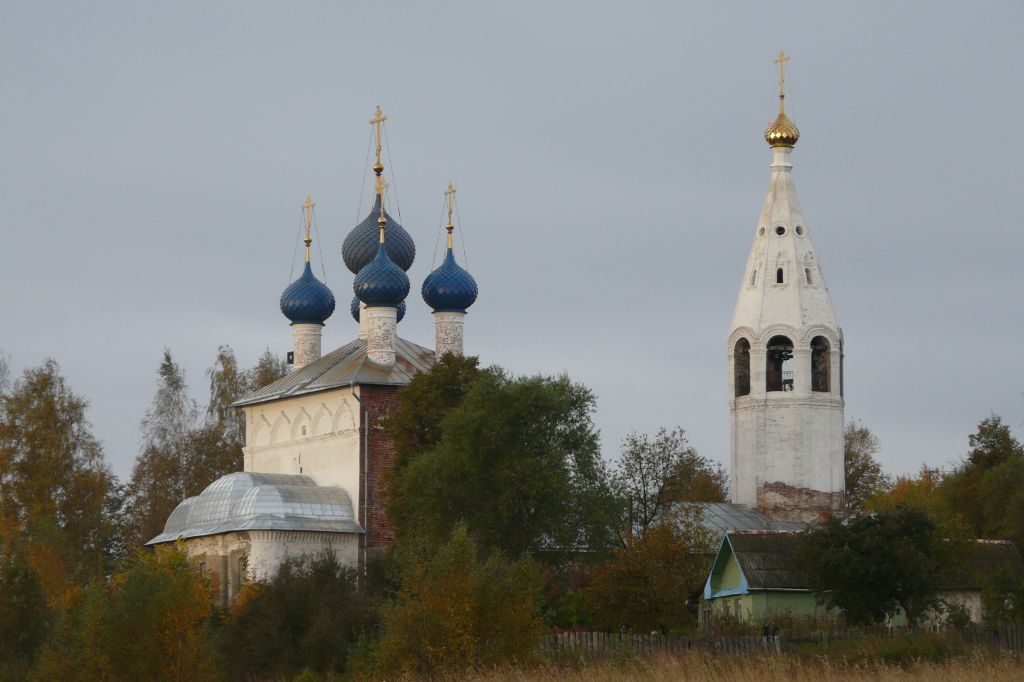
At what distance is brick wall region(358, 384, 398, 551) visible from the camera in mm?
33719

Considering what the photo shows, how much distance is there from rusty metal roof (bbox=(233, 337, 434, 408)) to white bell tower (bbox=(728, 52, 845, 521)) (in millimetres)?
5658

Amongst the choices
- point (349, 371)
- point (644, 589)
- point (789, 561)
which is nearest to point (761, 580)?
point (789, 561)

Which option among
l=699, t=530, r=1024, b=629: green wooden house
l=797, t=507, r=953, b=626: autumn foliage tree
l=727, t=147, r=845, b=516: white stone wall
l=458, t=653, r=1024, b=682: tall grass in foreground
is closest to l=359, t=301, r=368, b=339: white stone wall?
l=727, t=147, r=845, b=516: white stone wall

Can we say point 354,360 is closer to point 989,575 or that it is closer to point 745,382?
point 745,382

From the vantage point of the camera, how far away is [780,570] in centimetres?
2730

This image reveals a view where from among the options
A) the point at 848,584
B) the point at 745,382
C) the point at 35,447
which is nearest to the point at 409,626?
the point at 848,584

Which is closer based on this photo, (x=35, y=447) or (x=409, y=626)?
(x=409, y=626)

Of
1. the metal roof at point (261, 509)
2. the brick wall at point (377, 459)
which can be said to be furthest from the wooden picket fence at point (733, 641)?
the brick wall at point (377, 459)

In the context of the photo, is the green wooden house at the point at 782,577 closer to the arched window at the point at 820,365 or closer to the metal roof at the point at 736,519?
the metal roof at the point at 736,519

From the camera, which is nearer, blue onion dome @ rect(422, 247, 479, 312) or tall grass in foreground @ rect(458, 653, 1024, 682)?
tall grass in foreground @ rect(458, 653, 1024, 682)

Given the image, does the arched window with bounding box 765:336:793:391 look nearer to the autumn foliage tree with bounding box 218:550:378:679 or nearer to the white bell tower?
the white bell tower

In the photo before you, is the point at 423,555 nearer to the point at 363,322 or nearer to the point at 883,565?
the point at 883,565

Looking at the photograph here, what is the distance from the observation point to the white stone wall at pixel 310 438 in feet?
113

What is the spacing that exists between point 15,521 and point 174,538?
487 cm
